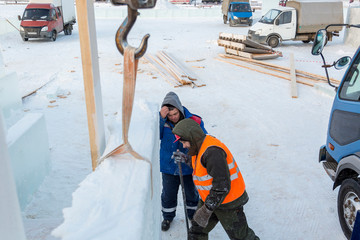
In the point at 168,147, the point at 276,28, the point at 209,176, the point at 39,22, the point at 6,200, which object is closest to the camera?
the point at 6,200

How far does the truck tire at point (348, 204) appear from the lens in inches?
150

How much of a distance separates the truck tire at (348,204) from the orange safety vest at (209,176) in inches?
60.8

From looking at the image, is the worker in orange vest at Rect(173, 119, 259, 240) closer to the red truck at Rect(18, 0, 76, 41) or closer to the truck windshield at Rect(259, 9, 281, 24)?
the truck windshield at Rect(259, 9, 281, 24)

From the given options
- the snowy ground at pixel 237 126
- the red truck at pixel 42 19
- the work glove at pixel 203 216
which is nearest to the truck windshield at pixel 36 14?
the red truck at pixel 42 19

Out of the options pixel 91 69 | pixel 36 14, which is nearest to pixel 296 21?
pixel 36 14

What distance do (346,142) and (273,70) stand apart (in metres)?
8.91

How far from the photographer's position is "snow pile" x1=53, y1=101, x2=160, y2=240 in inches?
60.9

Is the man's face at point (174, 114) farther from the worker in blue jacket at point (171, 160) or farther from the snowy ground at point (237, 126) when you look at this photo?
the snowy ground at point (237, 126)

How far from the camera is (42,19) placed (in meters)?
18.5

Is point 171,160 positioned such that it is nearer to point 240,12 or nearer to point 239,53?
point 239,53

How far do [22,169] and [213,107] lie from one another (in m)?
5.54

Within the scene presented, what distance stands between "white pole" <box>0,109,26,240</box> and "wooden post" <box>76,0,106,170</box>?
76.8 inches

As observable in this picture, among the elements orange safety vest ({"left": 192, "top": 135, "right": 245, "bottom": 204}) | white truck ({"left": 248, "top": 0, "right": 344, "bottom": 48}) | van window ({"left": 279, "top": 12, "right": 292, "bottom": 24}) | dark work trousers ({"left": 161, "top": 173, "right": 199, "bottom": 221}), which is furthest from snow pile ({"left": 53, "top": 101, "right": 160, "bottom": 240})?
van window ({"left": 279, "top": 12, "right": 292, "bottom": 24})

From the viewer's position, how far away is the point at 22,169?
444cm
